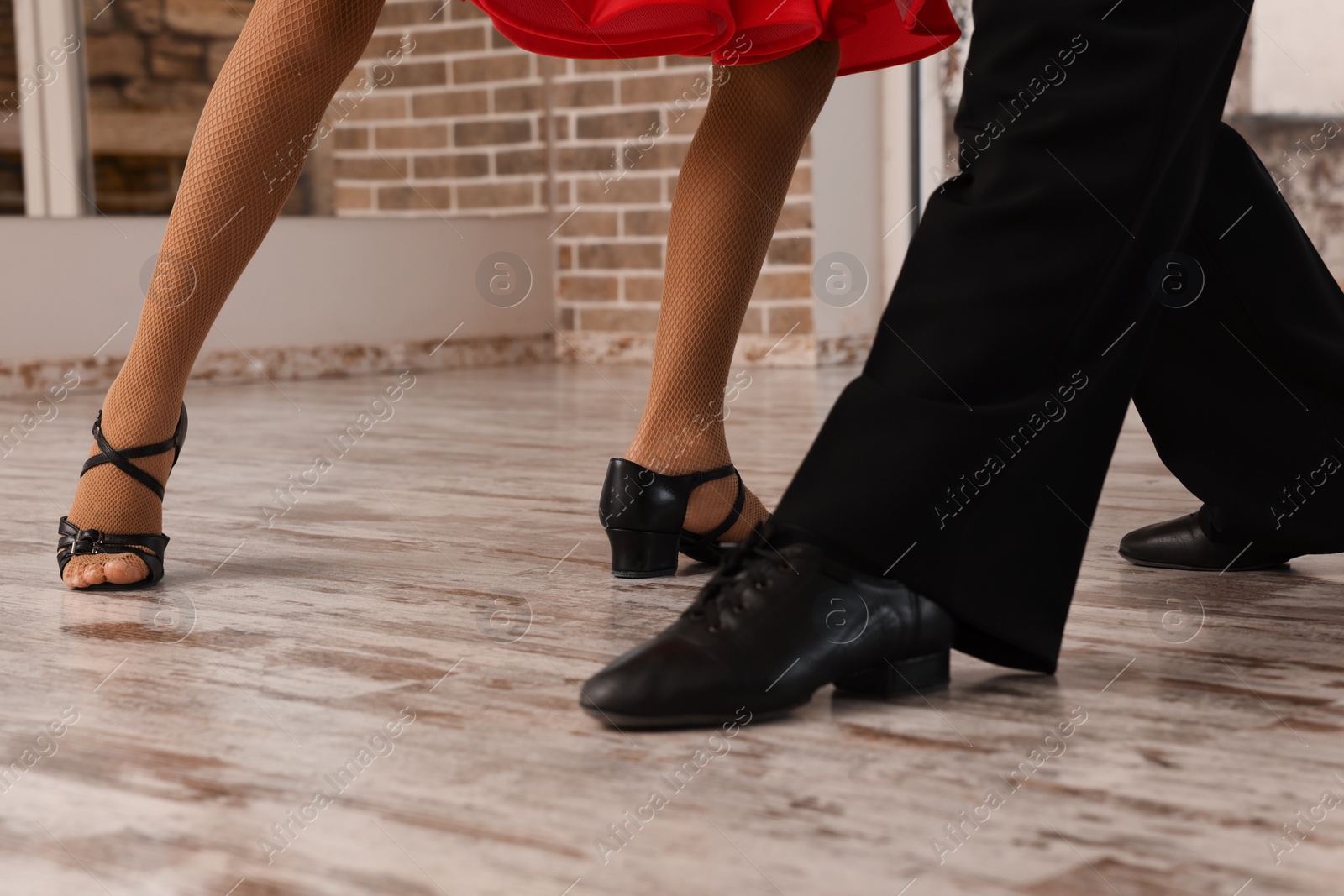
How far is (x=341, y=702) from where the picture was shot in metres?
0.91

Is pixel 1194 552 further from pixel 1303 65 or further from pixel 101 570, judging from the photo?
pixel 1303 65

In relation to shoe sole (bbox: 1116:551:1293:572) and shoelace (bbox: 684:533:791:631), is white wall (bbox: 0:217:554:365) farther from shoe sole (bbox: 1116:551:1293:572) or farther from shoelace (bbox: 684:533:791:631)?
shoelace (bbox: 684:533:791:631)

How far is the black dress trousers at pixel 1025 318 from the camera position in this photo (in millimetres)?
863

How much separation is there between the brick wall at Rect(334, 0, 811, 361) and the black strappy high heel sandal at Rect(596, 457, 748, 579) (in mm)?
3298

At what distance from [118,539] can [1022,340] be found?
83cm

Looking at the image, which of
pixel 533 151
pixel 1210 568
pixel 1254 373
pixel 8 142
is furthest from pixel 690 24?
pixel 533 151

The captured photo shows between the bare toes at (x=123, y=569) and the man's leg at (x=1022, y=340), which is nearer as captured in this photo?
the man's leg at (x=1022, y=340)

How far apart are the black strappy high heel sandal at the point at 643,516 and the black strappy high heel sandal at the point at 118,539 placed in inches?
14.9

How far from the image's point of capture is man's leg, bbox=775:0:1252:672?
0.86m

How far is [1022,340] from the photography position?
2.87 ft

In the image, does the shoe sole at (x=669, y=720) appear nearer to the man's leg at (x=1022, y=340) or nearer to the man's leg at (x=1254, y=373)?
the man's leg at (x=1022, y=340)

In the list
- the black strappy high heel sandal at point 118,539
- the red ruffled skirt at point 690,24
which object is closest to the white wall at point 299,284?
the black strappy high heel sandal at point 118,539

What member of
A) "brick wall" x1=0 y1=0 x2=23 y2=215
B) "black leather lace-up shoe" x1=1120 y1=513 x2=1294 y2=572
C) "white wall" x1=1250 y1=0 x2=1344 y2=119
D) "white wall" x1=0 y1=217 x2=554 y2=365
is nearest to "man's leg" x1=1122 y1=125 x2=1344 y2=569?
"black leather lace-up shoe" x1=1120 y1=513 x2=1294 y2=572

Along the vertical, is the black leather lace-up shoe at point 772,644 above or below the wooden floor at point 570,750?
above
